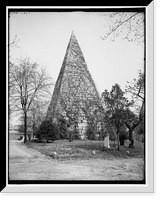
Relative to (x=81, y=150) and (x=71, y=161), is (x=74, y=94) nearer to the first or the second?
(x=81, y=150)

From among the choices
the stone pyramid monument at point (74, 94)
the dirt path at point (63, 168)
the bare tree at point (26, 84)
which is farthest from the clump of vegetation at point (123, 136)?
the bare tree at point (26, 84)

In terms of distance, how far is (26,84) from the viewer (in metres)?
4.71

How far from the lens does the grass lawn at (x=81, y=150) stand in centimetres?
439

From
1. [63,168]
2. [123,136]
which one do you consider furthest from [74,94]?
[63,168]

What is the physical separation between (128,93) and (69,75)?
179cm

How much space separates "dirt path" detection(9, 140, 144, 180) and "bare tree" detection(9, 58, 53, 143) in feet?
1.87

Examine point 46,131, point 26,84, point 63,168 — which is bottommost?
point 63,168

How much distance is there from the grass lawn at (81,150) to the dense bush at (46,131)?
15 centimetres

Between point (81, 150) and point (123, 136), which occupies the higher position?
point (123, 136)

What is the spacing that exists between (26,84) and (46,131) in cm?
132

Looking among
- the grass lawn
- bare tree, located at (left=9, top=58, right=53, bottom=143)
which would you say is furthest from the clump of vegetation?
bare tree, located at (left=9, top=58, right=53, bottom=143)

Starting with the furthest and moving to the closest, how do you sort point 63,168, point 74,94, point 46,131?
point 74,94 < point 46,131 < point 63,168

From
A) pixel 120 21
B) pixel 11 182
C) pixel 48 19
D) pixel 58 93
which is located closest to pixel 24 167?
pixel 11 182

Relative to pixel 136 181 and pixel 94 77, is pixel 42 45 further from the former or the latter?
pixel 136 181
